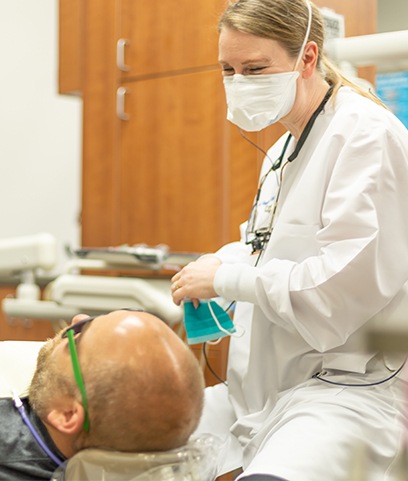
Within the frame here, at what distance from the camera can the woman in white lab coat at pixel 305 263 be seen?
1.37 meters

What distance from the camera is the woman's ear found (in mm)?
1635

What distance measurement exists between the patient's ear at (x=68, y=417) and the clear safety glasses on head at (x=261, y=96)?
844 mm

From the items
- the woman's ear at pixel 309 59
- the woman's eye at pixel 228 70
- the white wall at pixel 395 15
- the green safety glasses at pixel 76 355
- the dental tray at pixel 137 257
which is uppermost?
the white wall at pixel 395 15

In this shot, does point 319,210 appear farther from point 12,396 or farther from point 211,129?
point 211,129

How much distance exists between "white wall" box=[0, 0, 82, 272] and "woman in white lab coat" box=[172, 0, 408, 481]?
10.6 feet

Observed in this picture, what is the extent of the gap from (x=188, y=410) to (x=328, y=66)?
37.6 inches

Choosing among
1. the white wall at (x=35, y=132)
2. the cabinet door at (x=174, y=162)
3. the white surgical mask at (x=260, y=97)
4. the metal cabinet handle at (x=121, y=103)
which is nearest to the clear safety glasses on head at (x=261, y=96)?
the white surgical mask at (x=260, y=97)

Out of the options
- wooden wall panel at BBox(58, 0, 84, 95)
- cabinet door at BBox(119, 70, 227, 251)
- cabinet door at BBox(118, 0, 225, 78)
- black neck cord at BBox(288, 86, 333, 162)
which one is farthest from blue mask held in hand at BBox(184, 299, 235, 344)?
wooden wall panel at BBox(58, 0, 84, 95)

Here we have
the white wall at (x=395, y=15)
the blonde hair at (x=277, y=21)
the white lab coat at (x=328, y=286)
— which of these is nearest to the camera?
the white wall at (x=395, y=15)

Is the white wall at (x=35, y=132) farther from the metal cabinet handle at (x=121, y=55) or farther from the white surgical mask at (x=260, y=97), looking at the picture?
the white surgical mask at (x=260, y=97)

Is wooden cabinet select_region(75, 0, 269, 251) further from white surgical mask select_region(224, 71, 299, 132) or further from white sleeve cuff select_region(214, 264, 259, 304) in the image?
Result: white sleeve cuff select_region(214, 264, 259, 304)

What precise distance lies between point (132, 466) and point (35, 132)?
13.5 ft

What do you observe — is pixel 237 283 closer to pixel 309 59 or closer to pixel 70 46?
pixel 309 59

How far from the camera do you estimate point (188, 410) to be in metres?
1.14
